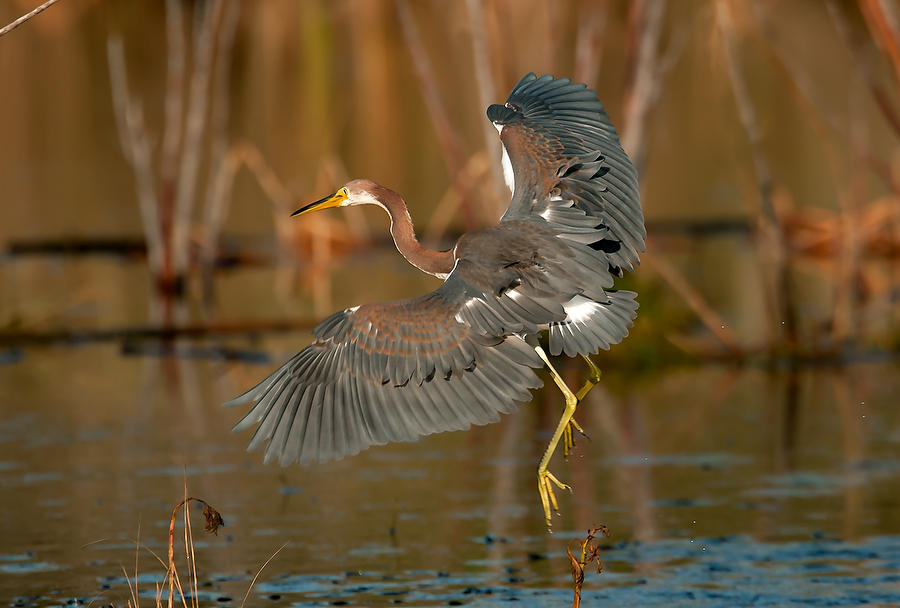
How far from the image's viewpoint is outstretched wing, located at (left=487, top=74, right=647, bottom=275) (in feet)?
23.7

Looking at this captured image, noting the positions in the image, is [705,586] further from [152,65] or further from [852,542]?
[152,65]

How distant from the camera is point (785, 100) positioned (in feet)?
110

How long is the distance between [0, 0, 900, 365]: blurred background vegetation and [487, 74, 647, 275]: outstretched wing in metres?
2.54

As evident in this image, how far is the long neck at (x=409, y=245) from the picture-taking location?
7.32 meters

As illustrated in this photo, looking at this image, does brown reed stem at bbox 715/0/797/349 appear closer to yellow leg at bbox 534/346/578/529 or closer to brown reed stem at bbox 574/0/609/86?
brown reed stem at bbox 574/0/609/86

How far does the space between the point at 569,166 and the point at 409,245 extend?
79 cm

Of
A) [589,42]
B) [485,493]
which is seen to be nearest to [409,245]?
[485,493]

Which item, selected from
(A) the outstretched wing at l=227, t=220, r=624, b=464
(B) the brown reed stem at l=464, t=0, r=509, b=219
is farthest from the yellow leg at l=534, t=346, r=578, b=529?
(B) the brown reed stem at l=464, t=0, r=509, b=219

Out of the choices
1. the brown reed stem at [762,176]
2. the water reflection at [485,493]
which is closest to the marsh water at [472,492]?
the water reflection at [485,493]

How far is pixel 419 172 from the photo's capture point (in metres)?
25.0

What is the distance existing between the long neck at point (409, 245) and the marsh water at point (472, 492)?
1.27 meters

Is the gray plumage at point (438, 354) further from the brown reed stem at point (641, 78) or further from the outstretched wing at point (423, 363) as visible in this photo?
the brown reed stem at point (641, 78)

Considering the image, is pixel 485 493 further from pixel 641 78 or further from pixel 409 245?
pixel 641 78

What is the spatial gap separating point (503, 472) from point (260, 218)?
1253 cm
